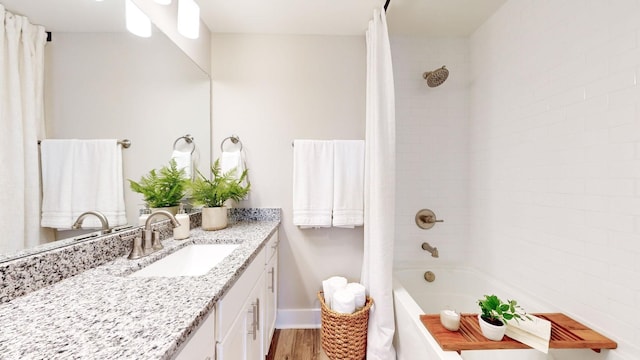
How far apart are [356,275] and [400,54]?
185 cm

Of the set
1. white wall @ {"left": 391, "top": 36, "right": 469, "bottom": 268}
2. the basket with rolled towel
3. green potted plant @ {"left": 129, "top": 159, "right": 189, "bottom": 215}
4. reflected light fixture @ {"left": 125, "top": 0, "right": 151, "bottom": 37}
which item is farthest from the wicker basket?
reflected light fixture @ {"left": 125, "top": 0, "right": 151, "bottom": 37}

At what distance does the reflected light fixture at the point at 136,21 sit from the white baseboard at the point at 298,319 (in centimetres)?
202

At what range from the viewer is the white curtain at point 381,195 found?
4.76 ft

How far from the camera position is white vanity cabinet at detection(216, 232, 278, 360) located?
0.81 meters

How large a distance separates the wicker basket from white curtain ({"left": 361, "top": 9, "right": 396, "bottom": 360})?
2.0 inches

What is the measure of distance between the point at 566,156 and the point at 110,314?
6.40 ft

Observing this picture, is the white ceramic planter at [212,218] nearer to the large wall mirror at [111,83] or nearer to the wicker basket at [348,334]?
the large wall mirror at [111,83]

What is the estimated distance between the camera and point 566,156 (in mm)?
1230

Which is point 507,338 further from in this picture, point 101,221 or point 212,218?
point 101,221

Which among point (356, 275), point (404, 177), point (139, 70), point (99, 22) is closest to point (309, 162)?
point (404, 177)

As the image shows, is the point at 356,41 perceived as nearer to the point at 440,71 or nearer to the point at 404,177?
the point at 440,71

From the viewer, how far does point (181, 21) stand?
1.38 m

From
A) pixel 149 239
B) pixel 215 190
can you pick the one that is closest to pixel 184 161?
pixel 215 190

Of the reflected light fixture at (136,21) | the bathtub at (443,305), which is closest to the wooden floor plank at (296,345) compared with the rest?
the bathtub at (443,305)
